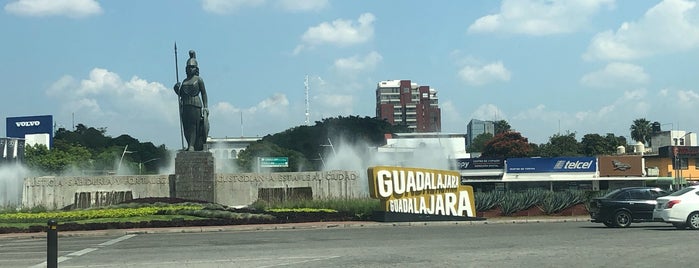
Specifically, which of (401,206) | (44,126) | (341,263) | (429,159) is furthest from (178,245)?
(44,126)

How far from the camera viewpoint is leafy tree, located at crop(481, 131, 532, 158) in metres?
107

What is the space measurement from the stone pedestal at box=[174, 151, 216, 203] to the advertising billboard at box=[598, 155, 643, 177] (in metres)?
47.7

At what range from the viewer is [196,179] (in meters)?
39.4

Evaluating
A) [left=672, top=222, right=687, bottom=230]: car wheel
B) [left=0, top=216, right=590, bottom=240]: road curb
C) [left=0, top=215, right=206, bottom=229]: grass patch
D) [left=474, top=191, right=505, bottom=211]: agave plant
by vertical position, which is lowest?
[left=0, top=216, right=590, bottom=240]: road curb

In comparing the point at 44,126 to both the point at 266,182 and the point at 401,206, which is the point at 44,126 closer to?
the point at 266,182

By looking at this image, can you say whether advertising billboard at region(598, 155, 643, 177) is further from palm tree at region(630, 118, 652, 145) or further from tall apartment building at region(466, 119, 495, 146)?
tall apartment building at region(466, 119, 495, 146)

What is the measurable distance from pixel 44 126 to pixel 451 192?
168 ft

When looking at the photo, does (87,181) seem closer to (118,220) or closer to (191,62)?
(191,62)

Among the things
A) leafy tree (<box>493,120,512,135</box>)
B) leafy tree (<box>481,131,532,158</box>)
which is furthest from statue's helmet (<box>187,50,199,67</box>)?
leafy tree (<box>493,120,512,135</box>)

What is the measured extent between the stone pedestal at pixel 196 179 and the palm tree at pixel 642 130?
98.7 meters

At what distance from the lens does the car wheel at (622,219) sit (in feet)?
80.8

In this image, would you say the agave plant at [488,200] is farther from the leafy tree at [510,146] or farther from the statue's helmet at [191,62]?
the leafy tree at [510,146]

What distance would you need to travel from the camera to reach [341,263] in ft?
45.0

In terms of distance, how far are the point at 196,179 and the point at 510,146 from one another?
74484 millimetres
